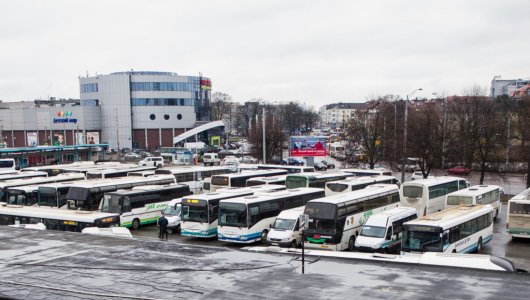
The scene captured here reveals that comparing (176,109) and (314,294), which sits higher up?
(176,109)

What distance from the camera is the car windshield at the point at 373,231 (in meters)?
20.6

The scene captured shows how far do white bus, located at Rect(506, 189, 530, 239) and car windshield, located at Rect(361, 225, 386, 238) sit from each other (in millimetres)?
6937

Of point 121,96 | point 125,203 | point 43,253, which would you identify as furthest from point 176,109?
point 43,253

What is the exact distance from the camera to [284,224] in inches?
897

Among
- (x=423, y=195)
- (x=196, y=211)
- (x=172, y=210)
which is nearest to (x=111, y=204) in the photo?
(x=172, y=210)

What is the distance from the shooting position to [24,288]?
41.6 feet

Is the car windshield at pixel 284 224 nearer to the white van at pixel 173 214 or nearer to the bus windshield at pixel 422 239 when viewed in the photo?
the bus windshield at pixel 422 239

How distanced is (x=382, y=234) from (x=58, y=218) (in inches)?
623

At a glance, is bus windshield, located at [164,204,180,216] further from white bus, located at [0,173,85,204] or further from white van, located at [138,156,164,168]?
white van, located at [138,156,164,168]

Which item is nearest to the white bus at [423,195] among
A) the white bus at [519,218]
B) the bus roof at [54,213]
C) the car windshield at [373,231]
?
the white bus at [519,218]

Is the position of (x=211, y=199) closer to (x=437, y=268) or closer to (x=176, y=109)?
(x=437, y=268)

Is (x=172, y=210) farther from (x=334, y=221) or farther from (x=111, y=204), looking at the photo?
(x=334, y=221)

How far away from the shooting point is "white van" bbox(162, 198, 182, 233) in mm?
27578

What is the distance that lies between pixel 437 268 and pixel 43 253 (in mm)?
13005
